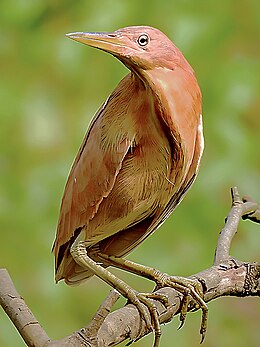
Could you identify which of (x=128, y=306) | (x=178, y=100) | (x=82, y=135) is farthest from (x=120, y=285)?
(x=82, y=135)

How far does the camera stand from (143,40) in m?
0.48

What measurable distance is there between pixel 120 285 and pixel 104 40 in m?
0.17

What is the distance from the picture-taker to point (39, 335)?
528 millimetres

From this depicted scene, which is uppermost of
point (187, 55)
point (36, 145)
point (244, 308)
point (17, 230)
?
point (187, 55)

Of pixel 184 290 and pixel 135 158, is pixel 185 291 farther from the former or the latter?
pixel 135 158

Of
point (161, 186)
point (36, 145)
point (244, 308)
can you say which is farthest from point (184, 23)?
point (161, 186)

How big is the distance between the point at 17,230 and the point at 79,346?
1.78ft

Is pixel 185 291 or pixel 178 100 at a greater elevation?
pixel 178 100

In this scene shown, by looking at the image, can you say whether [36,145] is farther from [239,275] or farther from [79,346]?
[79,346]

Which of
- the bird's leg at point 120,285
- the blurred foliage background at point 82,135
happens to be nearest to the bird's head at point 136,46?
the bird's leg at point 120,285

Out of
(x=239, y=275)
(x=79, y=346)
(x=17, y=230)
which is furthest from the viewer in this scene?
(x=17, y=230)

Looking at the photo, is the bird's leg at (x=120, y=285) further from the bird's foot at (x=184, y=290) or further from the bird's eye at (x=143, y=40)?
the bird's eye at (x=143, y=40)

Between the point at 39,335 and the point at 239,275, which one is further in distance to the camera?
the point at 239,275

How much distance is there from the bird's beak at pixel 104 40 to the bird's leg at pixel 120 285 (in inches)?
6.0
